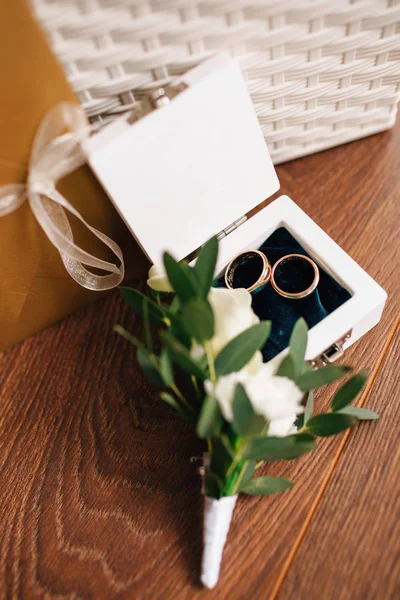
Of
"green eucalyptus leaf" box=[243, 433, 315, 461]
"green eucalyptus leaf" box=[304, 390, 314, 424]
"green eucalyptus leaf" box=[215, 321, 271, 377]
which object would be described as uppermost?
"green eucalyptus leaf" box=[215, 321, 271, 377]

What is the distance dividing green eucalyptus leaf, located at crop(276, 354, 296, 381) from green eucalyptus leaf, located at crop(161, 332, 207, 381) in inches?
2.4

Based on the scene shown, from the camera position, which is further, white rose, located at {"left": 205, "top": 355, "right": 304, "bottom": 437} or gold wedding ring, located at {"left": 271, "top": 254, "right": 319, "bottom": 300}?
gold wedding ring, located at {"left": 271, "top": 254, "right": 319, "bottom": 300}

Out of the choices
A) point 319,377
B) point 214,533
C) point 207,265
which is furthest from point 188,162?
point 214,533

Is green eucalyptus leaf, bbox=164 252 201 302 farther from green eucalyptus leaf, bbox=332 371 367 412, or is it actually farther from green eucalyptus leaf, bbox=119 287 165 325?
green eucalyptus leaf, bbox=332 371 367 412

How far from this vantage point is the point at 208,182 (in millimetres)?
532

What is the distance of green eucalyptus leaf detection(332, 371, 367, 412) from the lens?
44cm

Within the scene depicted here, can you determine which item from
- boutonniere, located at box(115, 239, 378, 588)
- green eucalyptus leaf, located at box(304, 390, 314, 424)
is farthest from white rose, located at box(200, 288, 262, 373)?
green eucalyptus leaf, located at box(304, 390, 314, 424)

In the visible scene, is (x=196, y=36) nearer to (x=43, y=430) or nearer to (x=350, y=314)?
(x=350, y=314)

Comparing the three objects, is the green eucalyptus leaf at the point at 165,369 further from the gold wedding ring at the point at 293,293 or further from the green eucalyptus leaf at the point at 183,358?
the gold wedding ring at the point at 293,293

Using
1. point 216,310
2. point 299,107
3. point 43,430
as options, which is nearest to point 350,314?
A: point 216,310

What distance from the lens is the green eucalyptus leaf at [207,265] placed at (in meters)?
0.42

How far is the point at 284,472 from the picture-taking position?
526mm

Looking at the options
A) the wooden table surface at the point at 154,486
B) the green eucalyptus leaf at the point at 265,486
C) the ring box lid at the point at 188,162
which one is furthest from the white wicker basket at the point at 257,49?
the green eucalyptus leaf at the point at 265,486

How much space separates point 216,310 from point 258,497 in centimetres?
21
